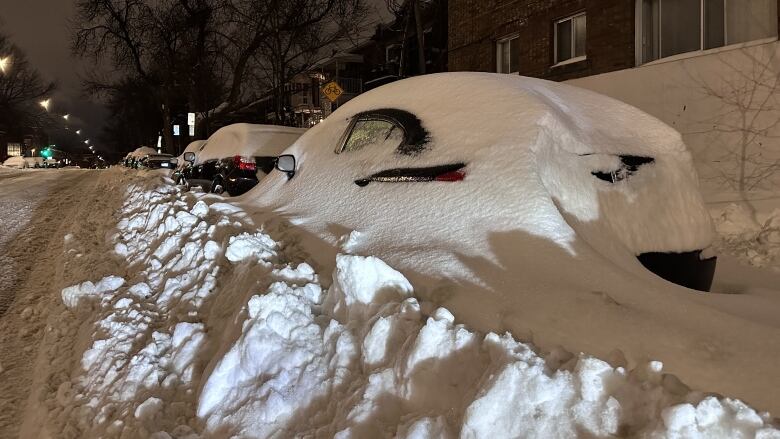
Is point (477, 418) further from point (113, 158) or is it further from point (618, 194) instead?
point (113, 158)

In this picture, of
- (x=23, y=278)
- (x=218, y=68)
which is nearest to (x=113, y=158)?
(x=218, y=68)

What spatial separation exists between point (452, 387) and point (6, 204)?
1271 cm

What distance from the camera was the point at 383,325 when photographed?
2611 mm

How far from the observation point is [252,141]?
10.3 meters

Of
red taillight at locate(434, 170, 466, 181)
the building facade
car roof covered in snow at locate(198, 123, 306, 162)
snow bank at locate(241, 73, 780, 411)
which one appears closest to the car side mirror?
snow bank at locate(241, 73, 780, 411)

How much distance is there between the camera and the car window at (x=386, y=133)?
4172 millimetres

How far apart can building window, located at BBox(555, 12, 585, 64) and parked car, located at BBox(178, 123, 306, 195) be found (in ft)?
20.6

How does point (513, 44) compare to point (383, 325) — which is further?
point (513, 44)

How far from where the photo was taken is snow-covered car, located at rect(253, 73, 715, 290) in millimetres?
3404

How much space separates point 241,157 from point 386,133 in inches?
235

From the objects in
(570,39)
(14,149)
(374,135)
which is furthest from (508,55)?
(14,149)

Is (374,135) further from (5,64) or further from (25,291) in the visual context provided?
(5,64)

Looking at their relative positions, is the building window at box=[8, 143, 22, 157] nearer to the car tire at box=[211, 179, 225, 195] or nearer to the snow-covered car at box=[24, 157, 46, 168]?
the snow-covered car at box=[24, 157, 46, 168]

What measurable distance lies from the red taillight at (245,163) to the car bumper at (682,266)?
734 cm
